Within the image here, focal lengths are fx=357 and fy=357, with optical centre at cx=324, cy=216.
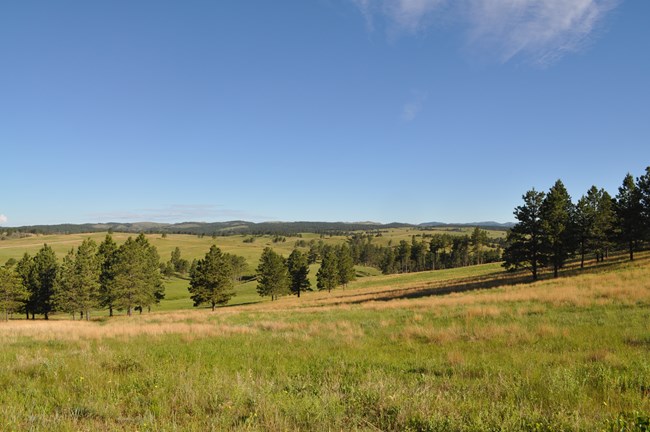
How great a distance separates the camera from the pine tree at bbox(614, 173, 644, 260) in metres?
44.5

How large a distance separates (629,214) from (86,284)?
72.3m

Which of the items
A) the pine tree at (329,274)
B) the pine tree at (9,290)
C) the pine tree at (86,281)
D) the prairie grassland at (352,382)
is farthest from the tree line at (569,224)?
the pine tree at (9,290)

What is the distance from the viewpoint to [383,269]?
13538 cm

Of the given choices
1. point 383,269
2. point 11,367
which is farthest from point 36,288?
point 383,269

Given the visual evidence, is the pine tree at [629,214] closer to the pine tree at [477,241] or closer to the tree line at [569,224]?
the tree line at [569,224]

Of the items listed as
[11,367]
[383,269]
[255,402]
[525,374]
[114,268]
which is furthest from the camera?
[383,269]

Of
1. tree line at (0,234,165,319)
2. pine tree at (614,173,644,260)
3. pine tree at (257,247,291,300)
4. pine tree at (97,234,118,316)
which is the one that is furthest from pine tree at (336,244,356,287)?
pine tree at (614,173,644,260)

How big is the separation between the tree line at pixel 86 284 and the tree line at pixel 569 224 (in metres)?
48.2

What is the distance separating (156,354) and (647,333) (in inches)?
559

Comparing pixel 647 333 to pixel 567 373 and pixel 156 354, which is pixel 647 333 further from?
pixel 156 354

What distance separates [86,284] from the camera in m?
48.3

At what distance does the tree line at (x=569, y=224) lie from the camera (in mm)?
39875

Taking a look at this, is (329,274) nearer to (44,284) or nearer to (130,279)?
(130,279)

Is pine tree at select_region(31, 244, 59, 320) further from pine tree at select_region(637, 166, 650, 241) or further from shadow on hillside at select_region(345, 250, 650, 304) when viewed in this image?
pine tree at select_region(637, 166, 650, 241)
